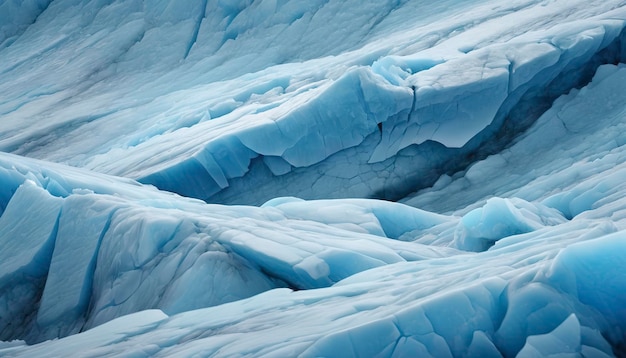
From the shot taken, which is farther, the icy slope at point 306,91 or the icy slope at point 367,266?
the icy slope at point 306,91

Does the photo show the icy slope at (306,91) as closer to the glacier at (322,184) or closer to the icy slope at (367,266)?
the glacier at (322,184)

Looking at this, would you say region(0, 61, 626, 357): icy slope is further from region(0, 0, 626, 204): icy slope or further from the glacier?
region(0, 0, 626, 204): icy slope

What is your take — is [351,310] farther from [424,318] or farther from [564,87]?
[564,87]

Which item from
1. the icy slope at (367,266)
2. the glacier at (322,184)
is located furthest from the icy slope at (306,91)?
the icy slope at (367,266)

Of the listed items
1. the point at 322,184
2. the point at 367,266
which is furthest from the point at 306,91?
the point at 367,266

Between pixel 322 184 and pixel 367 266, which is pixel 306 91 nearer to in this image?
pixel 322 184

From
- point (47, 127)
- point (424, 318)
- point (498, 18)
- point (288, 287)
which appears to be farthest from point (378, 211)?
point (47, 127)

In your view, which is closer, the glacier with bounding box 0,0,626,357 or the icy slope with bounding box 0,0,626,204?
the glacier with bounding box 0,0,626,357

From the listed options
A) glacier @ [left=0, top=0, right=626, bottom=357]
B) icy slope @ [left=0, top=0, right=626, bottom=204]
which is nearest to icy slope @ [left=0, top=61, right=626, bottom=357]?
glacier @ [left=0, top=0, right=626, bottom=357]
